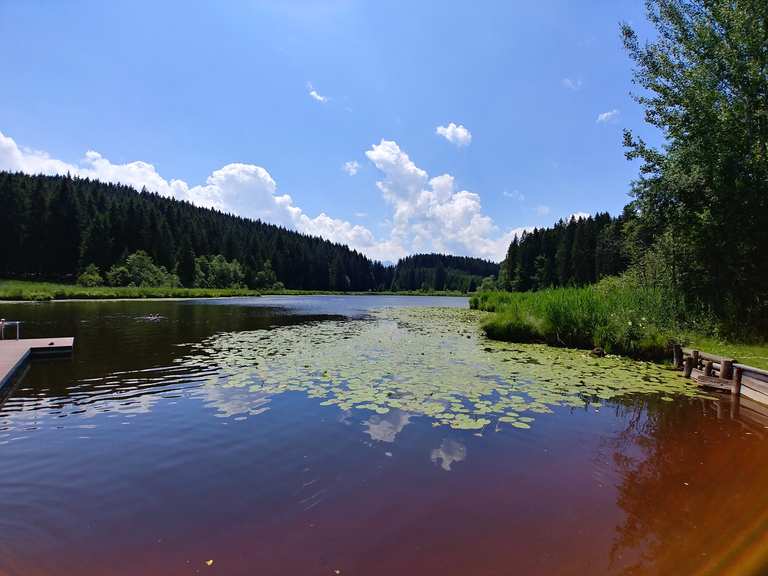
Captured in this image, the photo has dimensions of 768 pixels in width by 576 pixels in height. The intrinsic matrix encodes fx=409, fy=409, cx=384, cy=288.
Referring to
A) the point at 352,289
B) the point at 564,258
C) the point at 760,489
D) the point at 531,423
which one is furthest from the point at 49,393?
the point at 352,289

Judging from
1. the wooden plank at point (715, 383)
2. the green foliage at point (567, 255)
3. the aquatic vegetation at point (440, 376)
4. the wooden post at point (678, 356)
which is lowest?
the aquatic vegetation at point (440, 376)

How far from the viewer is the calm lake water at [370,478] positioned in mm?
4266

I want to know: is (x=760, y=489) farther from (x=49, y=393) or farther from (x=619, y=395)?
(x=49, y=393)

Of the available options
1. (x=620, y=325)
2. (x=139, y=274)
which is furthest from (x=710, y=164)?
(x=139, y=274)

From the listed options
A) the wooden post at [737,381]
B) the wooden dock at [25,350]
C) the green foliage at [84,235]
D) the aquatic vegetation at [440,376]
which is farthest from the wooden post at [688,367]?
the green foliage at [84,235]

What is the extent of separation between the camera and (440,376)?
1246 centimetres

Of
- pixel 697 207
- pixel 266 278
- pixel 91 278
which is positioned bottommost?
pixel 91 278

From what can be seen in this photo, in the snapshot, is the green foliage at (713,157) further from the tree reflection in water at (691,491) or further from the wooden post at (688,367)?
the tree reflection in water at (691,491)

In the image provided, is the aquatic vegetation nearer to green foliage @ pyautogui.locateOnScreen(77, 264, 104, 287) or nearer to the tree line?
the tree line

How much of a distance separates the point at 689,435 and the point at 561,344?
1108 centimetres

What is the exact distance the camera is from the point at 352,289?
161m

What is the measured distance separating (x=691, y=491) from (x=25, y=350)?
732 inches

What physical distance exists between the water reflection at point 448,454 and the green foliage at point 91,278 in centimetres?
7974

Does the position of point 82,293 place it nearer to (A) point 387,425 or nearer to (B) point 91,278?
(B) point 91,278
